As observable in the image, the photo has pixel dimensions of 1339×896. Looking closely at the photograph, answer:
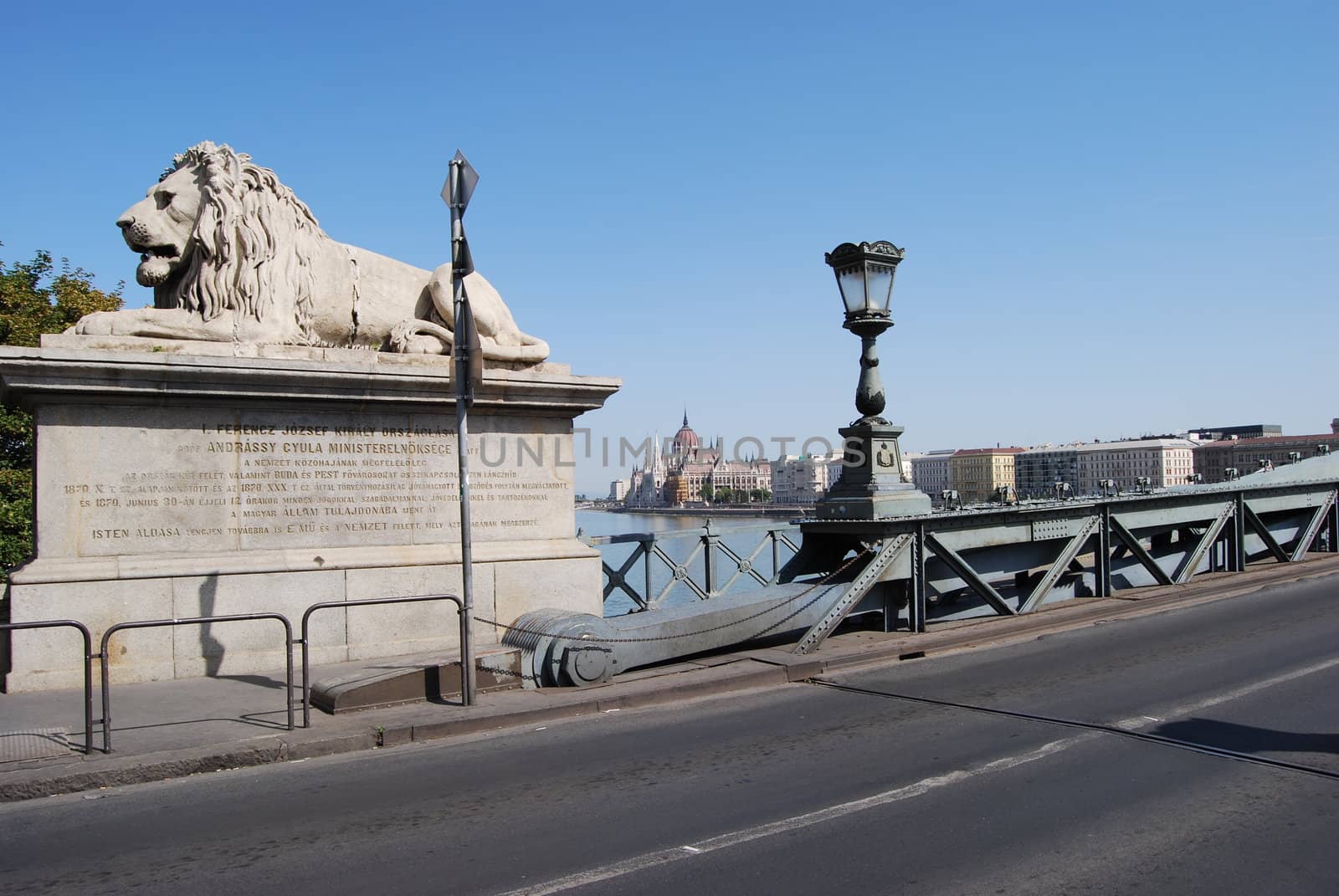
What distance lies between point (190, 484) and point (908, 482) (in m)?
7.42

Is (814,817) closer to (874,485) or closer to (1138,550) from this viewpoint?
(874,485)

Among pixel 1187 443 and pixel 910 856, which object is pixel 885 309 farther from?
pixel 1187 443

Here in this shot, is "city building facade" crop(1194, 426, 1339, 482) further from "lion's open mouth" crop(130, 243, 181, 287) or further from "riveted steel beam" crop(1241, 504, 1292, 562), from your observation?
"lion's open mouth" crop(130, 243, 181, 287)

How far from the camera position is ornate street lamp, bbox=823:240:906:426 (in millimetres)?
11039

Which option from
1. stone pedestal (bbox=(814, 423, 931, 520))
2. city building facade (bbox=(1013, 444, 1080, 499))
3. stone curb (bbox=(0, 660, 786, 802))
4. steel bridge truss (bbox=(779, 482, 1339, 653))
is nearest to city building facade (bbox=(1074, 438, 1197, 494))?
city building facade (bbox=(1013, 444, 1080, 499))

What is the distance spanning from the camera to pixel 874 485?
10.9 m

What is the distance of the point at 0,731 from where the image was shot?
6480 mm

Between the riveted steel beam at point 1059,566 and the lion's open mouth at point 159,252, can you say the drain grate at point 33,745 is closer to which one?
the lion's open mouth at point 159,252

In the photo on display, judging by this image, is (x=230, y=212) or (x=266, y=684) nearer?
(x=266, y=684)

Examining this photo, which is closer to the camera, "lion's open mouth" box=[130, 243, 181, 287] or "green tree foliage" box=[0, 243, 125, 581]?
"lion's open mouth" box=[130, 243, 181, 287]

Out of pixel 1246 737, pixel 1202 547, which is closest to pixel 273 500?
pixel 1246 737

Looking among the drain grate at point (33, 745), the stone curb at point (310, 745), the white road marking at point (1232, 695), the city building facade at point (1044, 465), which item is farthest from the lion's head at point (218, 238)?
the city building facade at point (1044, 465)

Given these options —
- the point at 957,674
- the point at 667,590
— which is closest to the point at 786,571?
the point at 667,590

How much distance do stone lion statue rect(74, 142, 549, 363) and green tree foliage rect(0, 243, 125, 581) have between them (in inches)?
429
